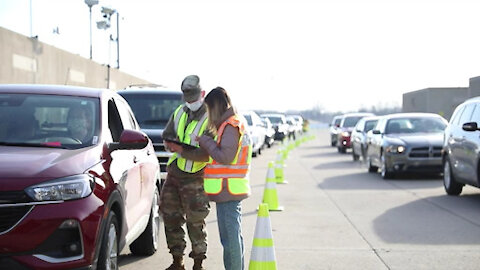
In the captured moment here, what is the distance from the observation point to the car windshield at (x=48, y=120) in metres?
6.07

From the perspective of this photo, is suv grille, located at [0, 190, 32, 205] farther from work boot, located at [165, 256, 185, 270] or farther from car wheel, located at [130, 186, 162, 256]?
car wheel, located at [130, 186, 162, 256]

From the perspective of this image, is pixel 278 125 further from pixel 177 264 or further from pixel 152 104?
pixel 177 264

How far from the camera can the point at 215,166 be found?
6.19 metres

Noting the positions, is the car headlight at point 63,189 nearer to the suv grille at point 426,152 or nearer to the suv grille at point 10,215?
the suv grille at point 10,215

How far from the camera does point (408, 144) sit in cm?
1772

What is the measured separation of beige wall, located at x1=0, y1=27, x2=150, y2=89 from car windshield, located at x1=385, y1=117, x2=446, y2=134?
10.7 metres

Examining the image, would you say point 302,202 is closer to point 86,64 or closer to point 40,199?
point 40,199

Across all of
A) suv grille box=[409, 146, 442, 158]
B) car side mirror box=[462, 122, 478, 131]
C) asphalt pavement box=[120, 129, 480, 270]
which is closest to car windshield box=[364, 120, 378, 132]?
suv grille box=[409, 146, 442, 158]

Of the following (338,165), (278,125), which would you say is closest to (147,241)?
(338,165)

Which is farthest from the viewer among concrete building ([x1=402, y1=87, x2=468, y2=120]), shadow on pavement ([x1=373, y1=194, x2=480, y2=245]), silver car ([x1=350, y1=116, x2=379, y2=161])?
concrete building ([x1=402, y1=87, x2=468, y2=120])

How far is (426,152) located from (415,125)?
203 cm

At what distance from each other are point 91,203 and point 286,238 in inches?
179

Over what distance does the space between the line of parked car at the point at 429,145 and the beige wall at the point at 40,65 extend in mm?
10356

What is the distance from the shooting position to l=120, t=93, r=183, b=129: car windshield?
561 inches
